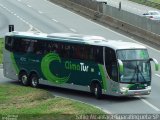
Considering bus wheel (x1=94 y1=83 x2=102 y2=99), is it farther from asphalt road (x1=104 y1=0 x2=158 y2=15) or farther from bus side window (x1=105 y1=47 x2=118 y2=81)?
asphalt road (x1=104 y1=0 x2=158 y2=15)

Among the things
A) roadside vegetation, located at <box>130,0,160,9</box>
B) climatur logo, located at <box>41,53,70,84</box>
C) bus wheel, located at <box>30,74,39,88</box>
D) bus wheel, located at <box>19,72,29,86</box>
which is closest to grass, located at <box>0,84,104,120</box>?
climatur logo, located at <box>41,53,70,84</box>

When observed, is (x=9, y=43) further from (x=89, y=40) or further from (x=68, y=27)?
(x=68, y=27)

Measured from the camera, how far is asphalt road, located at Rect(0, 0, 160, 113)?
2645 centimetres

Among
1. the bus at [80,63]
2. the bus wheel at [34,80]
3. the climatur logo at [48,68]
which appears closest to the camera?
the bus at [80,63]

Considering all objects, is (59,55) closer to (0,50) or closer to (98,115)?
(98,115)

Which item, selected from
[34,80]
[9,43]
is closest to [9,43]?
[9,43]

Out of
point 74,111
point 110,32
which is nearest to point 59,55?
point 74,111

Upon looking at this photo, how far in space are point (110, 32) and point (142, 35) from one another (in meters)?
5.26

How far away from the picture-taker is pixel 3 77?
3603cm

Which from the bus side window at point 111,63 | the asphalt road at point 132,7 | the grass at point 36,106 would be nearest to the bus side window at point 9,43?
the grass at point 36,106

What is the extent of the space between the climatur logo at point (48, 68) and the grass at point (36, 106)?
2210 mm

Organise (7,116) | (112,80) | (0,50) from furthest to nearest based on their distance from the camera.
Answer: (0,50) → (112,80) → (7,116)

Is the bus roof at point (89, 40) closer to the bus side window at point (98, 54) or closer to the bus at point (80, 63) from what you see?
the bus at point (80, 63)

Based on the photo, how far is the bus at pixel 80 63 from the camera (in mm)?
27516
